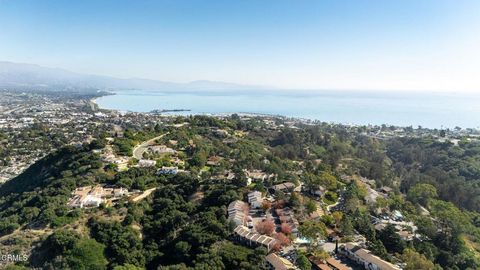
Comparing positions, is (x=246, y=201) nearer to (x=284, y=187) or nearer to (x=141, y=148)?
(x=284, y=187)

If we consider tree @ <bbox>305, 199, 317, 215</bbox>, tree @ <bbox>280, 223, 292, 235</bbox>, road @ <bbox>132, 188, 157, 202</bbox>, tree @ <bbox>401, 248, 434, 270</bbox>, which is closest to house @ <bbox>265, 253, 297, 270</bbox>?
tree @ <bbox>280, 223, 292, 235</bbox>

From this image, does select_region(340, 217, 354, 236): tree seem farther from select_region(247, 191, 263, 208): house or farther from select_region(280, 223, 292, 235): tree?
select_region(247, 191, 263, 208): house

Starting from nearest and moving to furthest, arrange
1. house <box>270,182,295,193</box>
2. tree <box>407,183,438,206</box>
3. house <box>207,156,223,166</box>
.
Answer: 1. house <box>270,182,295,193</box>
2. tree <box>407,183,438,206</box>
3. house <box>207,156,223,166</box>

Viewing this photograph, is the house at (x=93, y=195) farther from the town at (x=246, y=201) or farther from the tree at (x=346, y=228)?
the tree at (x=346, y=228)

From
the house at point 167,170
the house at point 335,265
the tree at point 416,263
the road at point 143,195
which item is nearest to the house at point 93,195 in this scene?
the road at point 143,195

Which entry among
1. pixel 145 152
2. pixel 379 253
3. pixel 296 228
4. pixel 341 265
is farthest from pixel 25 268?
pixel 145 152

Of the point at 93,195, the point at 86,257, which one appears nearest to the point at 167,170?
the point at 93,195
